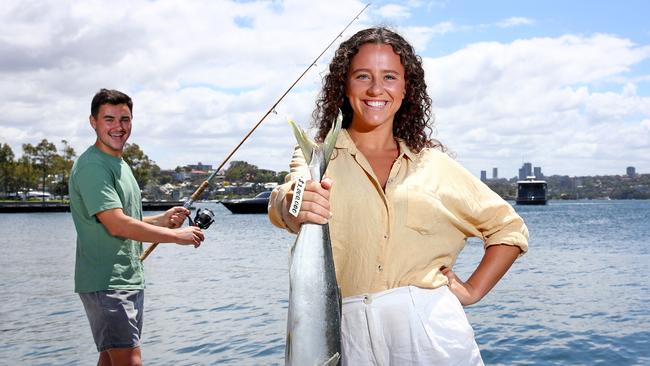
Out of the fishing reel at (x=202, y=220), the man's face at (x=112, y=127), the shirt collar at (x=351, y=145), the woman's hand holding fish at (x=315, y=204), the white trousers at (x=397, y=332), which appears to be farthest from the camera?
the fishing reel at (x=202, y=220)

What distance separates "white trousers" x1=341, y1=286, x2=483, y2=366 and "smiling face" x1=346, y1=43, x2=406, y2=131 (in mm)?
702

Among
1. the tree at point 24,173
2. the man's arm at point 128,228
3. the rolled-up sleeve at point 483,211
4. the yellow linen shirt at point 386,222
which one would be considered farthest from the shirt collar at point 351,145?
the tree at point 24,173

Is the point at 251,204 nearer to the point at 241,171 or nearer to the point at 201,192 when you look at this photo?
the point at 241,171

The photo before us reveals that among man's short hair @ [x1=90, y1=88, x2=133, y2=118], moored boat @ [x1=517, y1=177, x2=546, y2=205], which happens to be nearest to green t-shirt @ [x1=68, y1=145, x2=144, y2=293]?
man's short hair @ [x1=90, y1=88, x2=133, y2=118]

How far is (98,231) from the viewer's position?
176 inches

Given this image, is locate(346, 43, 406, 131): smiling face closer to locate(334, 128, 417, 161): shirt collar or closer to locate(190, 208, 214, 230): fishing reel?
locate(334, 128, 417, 161): shirt collar

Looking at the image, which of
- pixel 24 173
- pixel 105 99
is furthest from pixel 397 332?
pixel 24 173

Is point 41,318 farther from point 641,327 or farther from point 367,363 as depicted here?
point 367,363

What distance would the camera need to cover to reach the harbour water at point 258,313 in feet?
34.4

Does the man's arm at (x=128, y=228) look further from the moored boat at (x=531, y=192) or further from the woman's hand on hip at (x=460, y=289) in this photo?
the moored boat at (x=531, y=192)

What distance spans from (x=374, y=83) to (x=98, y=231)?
8.63 ft

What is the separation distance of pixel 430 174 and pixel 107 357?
3.04m

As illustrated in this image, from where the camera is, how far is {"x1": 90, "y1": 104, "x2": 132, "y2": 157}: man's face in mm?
4707

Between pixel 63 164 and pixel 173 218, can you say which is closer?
pixel 173 218
